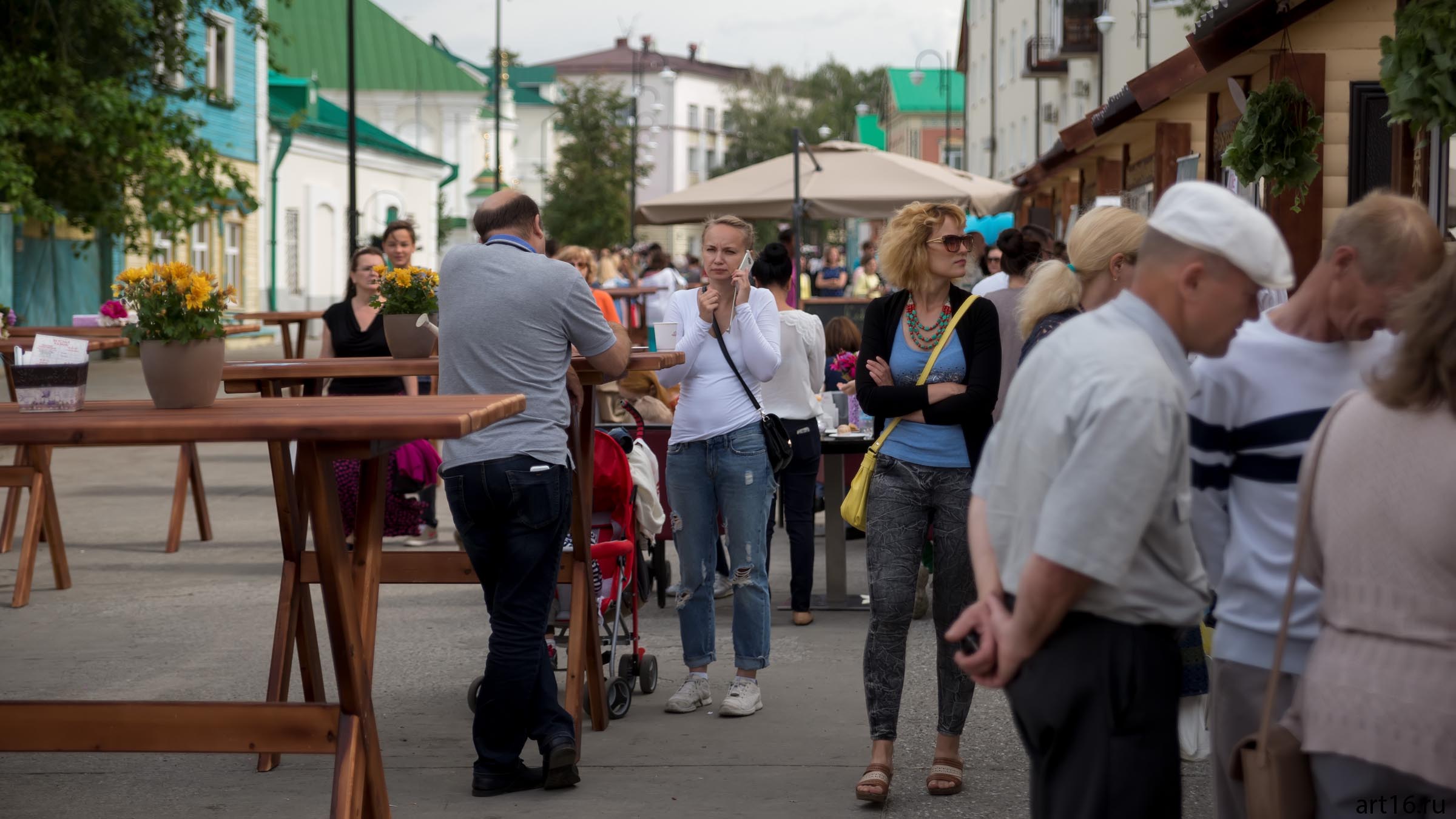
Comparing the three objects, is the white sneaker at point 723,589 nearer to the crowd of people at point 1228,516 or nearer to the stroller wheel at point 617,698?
the stroller wheel at point 617,698

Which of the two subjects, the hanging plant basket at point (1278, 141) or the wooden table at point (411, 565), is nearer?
the wooden table at point (411, 565)

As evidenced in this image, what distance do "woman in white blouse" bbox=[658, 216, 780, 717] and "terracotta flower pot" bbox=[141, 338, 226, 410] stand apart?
91.9 inches

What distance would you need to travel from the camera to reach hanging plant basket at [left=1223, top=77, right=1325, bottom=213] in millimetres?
8477

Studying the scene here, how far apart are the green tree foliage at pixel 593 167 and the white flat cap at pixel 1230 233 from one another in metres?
49.2

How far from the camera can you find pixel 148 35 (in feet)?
77.8

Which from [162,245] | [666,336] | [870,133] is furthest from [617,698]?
[870,133]

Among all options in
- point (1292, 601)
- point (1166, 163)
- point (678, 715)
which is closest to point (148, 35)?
point (1166, 163)

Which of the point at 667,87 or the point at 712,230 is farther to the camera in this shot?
the point at 667,87

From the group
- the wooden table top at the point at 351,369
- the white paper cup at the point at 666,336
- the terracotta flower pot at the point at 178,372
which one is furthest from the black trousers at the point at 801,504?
the terracotta flower pot at the point at 178,372

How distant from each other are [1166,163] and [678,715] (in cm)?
861

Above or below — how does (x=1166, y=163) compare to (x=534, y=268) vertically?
above

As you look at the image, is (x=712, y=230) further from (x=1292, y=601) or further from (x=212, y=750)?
(x=1292, y=601)

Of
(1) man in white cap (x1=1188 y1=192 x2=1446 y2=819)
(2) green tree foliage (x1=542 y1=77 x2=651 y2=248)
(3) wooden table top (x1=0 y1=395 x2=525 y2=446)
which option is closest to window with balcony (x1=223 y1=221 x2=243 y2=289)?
(2) green tree foliage (x1=542 y1=77 x2=651 y2=248)

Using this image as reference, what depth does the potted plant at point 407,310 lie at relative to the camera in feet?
21.5
